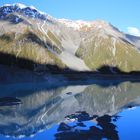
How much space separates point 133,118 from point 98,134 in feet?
69.3

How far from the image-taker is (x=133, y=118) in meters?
64.8

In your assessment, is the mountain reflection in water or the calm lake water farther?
the calm lake water

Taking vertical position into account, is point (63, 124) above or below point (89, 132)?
below

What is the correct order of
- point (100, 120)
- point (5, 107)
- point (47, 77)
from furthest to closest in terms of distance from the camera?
point (47, 77) → point (5, 107) → point (100, 120)

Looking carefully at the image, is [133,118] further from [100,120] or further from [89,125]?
[89,125]

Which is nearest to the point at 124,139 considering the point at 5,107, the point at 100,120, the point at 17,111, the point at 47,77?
the point at 100,120

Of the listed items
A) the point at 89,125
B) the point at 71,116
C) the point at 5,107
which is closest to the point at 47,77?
the point at 5,107

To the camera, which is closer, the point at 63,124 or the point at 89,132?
the point at 89,132

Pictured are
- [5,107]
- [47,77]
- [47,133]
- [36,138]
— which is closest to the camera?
[36,138]

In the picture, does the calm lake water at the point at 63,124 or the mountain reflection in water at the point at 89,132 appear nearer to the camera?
the mountain reflection in water at the point at 89,132

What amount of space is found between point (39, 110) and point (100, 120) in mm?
17932

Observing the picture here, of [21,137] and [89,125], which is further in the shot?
[89,125]

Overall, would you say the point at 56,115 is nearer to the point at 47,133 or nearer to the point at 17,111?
the point at 17,111

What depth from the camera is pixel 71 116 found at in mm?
63469
